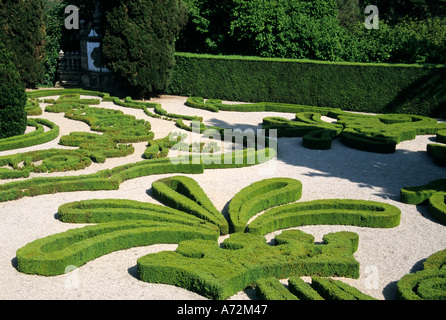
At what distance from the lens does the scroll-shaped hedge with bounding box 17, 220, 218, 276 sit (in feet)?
21.9

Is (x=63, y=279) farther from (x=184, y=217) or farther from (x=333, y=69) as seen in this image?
(x=333, y=69)

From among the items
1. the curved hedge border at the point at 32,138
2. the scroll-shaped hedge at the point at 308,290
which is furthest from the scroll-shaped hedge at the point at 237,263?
the curved hedge border at the point at 32,138

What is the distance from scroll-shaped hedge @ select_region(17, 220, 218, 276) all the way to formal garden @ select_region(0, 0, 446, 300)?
3cm

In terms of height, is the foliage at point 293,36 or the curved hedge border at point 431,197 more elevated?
the foliage at point 293,36

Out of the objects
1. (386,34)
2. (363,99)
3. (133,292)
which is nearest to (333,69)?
(363,99)

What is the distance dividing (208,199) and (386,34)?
1905 centimetres

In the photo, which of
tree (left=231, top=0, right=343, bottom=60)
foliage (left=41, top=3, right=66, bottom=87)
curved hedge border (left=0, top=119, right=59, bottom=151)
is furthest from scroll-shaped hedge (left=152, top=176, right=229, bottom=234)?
foliage (left=41, top=3, right=66, bottom=87)

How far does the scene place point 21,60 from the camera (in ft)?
72.7

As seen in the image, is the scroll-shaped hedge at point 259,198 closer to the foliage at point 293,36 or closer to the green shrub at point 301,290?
the green shrub at point 301,290

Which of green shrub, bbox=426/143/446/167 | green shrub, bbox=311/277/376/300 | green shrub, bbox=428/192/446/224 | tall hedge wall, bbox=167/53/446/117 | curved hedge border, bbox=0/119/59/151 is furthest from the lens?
A: tall hedge wall, bbox=167/53/446/117

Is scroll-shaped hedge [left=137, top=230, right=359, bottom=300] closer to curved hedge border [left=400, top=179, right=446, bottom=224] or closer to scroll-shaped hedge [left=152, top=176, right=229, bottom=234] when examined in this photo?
scroll-shaped hedge [left=152, top=176, right=229, bottom=234]

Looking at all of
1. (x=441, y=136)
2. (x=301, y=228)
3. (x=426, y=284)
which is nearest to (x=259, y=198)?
(x=301, y=228)

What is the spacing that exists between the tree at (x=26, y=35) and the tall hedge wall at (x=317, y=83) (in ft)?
20.5

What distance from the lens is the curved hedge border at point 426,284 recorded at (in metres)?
5.95
